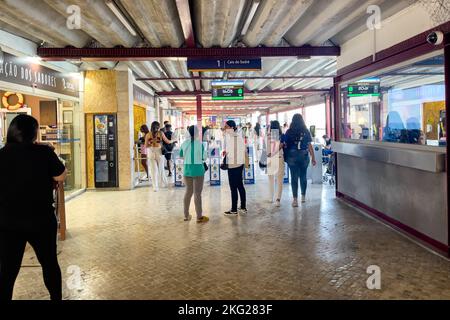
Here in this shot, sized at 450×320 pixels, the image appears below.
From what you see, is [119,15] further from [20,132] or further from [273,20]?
[20,132]

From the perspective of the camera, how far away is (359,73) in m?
6.27

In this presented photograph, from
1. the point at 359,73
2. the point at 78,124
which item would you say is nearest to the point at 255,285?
the point at 359,73

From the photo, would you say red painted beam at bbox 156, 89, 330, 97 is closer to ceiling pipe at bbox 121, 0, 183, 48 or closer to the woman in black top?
ceiling pipe at bbox 121, 0, 183, 48

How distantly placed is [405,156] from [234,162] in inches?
101

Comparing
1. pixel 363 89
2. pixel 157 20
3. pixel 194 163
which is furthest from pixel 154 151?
pixel 363 89

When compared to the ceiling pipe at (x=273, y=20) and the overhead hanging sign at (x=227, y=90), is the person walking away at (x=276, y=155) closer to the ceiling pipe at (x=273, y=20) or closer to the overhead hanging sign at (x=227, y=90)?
the ceiling pipe at (x=273, y=20)

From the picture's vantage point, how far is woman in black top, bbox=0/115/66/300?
2549 millimetres

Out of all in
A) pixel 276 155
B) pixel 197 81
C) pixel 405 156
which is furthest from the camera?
pixel 197 81

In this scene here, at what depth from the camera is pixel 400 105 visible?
5625mm

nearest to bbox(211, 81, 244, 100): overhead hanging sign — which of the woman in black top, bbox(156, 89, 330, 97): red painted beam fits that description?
bbox(156, 89, 330, 97): red painted beam

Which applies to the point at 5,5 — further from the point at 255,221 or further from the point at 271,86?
the point at 271,86

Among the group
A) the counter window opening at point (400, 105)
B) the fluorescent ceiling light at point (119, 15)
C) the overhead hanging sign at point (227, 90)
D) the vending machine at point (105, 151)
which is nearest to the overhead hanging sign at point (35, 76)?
the vending machine at point (105, 151)

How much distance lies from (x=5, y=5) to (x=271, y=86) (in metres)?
11.8
